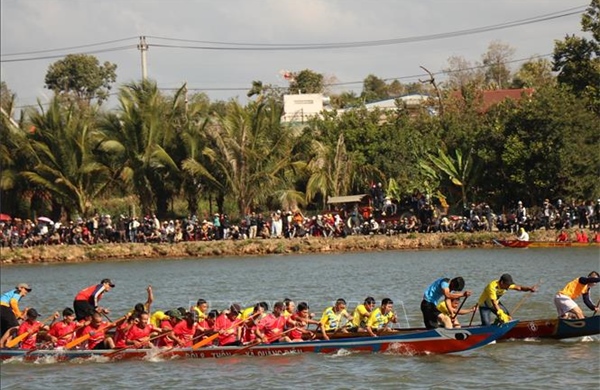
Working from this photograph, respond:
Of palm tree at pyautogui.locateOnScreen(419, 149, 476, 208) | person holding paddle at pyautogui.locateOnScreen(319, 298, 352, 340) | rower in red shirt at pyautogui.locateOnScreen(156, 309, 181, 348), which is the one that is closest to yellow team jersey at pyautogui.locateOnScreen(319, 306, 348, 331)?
person holding paddle at pyautogui.locateOnScreen(319, 298, 352, 340)

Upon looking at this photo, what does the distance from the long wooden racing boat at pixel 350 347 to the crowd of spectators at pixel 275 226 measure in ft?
82.5

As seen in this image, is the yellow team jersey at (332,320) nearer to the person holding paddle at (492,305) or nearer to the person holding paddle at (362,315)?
the person holding paddle at (362,315)

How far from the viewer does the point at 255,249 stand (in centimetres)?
4747

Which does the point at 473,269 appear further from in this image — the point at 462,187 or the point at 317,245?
the point at 462,187

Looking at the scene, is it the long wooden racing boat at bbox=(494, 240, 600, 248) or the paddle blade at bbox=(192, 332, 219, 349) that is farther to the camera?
the long wooden racing boat at bbox=(494, 240, 600, 248)

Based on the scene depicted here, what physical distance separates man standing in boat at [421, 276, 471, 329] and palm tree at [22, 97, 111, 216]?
33649mm

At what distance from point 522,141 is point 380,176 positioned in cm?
738

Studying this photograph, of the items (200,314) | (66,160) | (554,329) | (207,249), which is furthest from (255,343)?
(66,160)

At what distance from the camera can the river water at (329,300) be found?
21.4 metres

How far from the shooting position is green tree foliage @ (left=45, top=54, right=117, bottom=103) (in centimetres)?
9962

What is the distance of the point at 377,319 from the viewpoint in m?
23.3

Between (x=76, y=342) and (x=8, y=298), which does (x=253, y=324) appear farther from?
(x=8, y=298)

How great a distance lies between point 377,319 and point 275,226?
26.1 meters

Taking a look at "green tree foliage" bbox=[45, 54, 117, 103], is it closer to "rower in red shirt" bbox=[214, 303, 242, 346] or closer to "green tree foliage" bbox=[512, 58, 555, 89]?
"green tree foliage" bbox=[512, 58, 555, 89]
